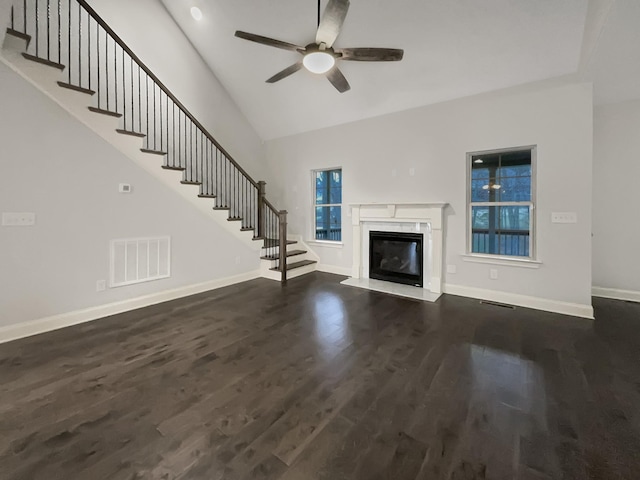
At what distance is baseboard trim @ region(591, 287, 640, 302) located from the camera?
159 inches

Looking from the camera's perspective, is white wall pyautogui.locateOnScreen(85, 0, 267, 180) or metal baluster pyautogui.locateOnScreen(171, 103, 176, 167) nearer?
white wall pyautogui.locateOnScreen(85, 0, 267, 180)

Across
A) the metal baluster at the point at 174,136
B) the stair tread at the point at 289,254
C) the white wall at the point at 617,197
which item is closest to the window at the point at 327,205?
the stair tread at the point at 289,254

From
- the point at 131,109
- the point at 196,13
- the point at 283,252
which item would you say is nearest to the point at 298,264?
the point at 283,252

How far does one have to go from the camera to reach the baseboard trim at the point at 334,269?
5.62 meters

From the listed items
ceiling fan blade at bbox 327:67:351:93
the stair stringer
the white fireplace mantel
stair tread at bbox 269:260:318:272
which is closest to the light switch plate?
the white fireplace mantel

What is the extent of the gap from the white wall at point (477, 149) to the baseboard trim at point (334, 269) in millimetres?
86

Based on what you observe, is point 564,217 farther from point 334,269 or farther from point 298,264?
point 298,264

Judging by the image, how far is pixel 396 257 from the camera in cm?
500

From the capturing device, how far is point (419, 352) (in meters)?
2.59

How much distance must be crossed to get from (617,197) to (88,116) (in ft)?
24.0

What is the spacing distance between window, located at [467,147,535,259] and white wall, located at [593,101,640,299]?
4.40ft

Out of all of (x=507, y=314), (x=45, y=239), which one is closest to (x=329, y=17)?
(x=45, y=239)

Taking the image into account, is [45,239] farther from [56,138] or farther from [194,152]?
[194,152]

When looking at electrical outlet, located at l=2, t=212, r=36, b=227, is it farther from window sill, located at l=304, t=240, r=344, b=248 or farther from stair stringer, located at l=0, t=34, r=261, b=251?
window sill, located at l=304, t=240, r=344, b=248
